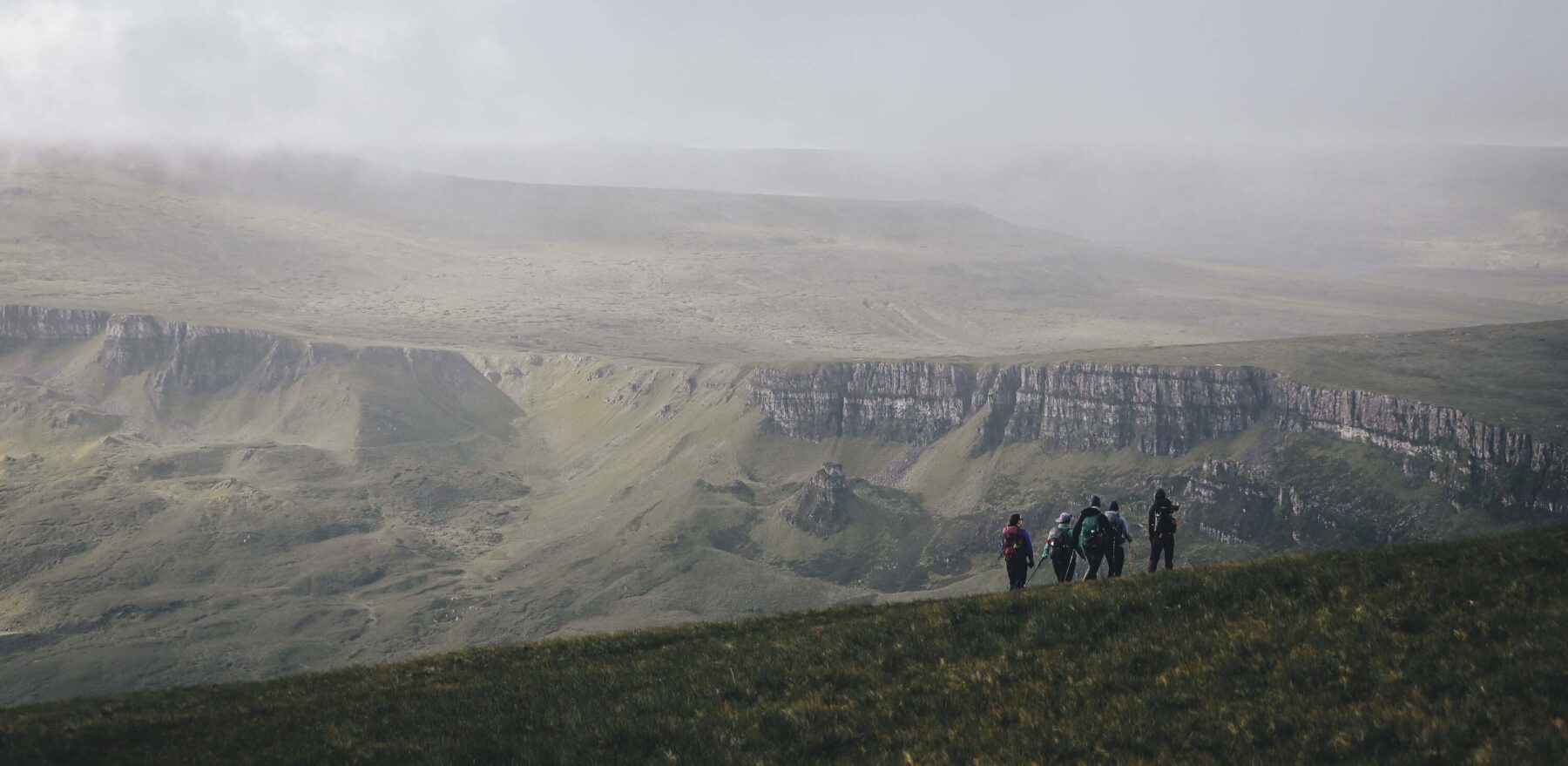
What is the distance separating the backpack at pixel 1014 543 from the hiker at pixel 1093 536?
169cm

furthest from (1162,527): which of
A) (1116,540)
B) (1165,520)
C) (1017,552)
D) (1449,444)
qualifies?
(1449,444)

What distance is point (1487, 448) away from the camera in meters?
169

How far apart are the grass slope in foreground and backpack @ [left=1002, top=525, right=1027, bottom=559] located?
6007mm

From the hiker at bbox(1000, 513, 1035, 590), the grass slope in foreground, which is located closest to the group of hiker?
the hiker at bbox(1000, 513, 1035, 590)

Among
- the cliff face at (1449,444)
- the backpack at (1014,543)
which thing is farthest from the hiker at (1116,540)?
the cliff face at (1449,444)

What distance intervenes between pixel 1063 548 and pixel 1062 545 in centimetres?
11

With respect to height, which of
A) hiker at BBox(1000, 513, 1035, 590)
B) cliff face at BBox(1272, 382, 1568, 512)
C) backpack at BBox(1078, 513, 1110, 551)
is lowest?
cliff face at BBox(1272, 382, 1568, 512)

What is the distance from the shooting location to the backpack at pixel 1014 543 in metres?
36.3

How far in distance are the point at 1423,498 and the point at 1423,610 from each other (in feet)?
568

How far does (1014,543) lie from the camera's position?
3641 centimetres

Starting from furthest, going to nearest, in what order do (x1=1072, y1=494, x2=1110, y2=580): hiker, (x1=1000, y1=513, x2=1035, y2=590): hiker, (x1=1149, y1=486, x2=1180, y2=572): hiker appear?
1. (x1=1149, y1=486, x2=1180, y2=572): hiker
2. (x1=1000, y1=513, x2=1035, y2=590): hiker
3. (x1=1072, y1=494, x2=1110, y2=580): hiker

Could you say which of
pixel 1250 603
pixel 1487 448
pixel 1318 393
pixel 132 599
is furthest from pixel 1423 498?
pixel 132 599

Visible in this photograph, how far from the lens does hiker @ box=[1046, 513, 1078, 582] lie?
36.4 metres

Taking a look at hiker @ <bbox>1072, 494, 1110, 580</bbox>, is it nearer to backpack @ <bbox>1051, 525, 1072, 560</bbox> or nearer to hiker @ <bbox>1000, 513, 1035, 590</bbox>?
backpack @ <bbox>1051, 525, 1072, 560</bbox>
